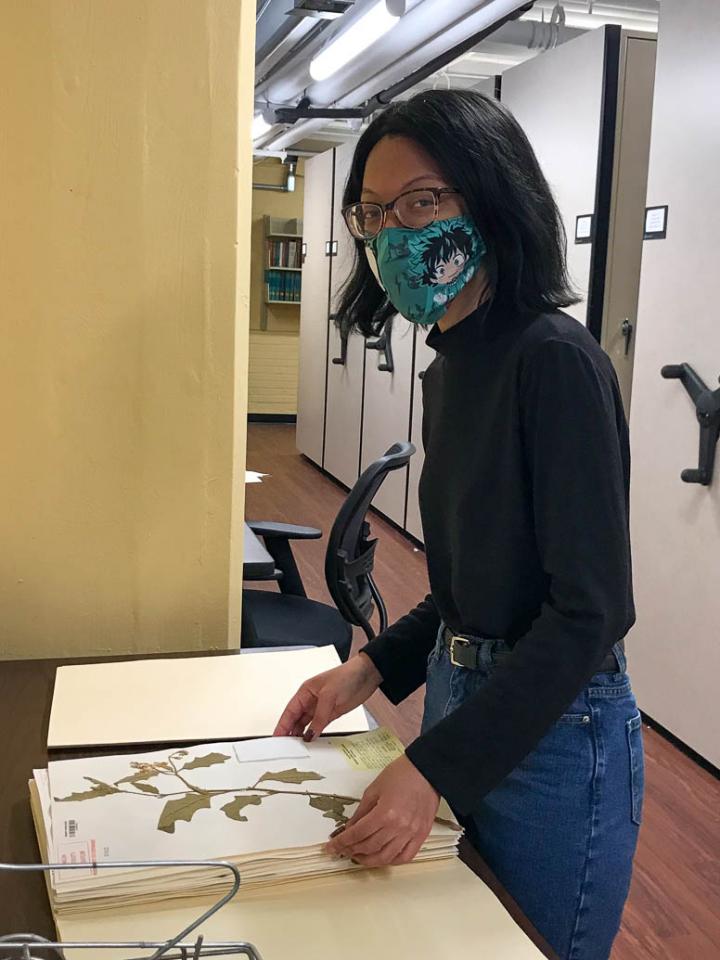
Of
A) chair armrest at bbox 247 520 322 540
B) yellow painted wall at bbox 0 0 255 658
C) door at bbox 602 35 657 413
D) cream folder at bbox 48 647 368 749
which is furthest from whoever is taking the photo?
door at bbox 602 35 657 413

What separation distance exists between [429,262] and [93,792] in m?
0.59

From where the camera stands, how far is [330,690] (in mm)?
1009

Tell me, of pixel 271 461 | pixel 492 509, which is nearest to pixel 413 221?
pixel 492 509

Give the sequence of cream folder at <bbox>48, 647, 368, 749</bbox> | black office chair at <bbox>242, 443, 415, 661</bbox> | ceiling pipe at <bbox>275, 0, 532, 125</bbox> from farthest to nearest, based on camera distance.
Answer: ceiling pipe at <bbox>275, 0, 532, 125</bbox>, black office chair at <bbox>242, 443, 415, 661</bbox>, cream folder at <bbox>48, 647, 368, 749</bbox>

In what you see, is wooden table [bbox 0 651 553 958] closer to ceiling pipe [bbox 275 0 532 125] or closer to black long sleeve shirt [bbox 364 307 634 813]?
black long sleeve shirt [bbox 364 307 634 813]

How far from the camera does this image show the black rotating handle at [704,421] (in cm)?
257

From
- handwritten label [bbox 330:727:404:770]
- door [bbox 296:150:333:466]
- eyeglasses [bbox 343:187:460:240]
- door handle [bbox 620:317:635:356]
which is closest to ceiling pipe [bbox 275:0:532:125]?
door [bbox 296:150:333:466]

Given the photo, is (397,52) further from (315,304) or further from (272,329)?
(272,329)

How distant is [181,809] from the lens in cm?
83

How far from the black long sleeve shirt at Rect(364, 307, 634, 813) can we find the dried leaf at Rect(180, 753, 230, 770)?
226 millimetres

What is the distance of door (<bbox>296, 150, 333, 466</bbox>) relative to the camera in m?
6.67

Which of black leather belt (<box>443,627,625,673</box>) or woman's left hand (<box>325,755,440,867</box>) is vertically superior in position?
black leather belt (<box>443,627,625,673</box>)

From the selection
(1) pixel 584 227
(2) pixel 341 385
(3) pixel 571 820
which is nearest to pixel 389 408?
(2) pixel 341 385

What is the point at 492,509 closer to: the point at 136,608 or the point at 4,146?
the point at 136,608
